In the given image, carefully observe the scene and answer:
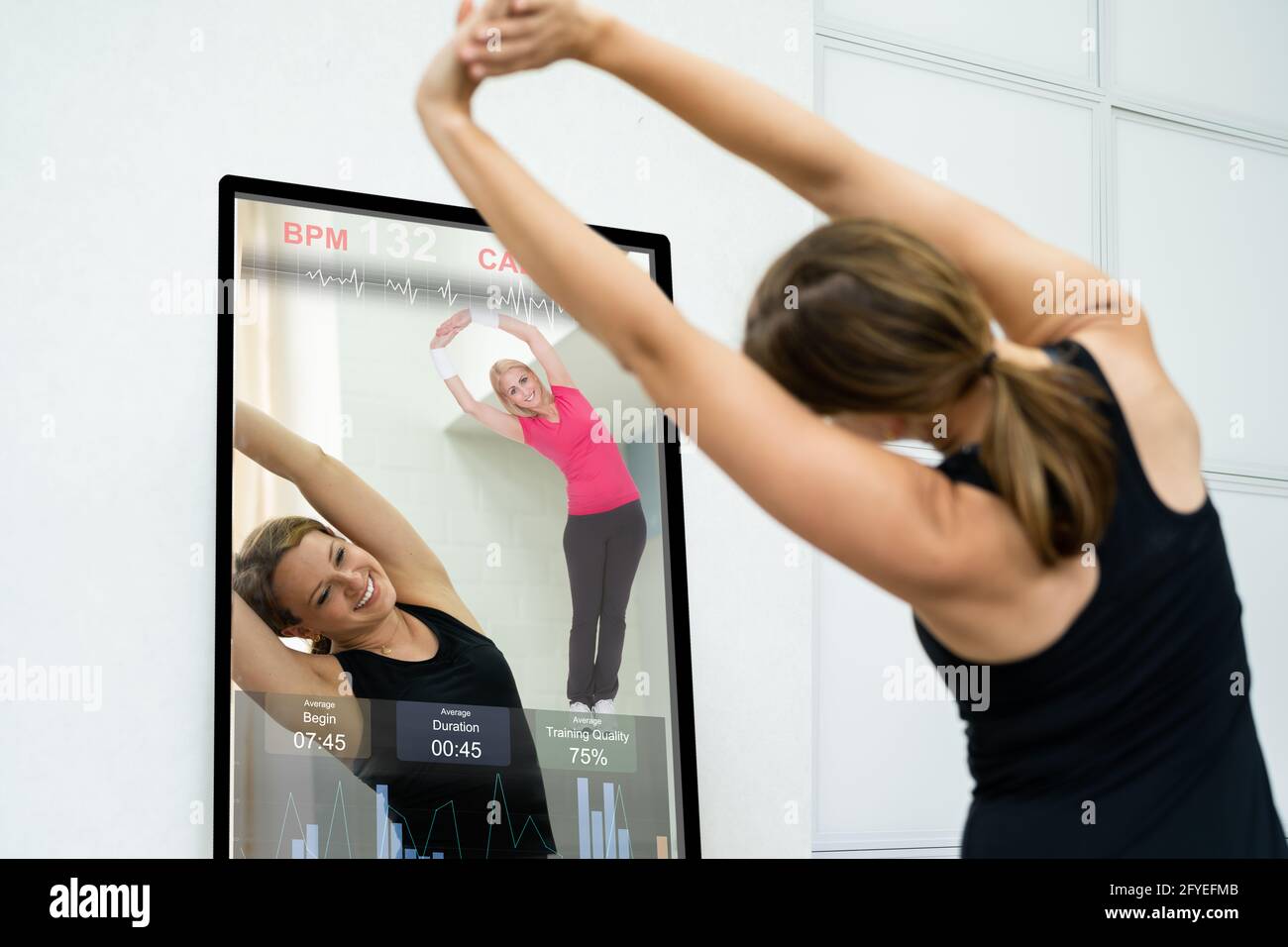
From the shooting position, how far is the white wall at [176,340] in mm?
2340

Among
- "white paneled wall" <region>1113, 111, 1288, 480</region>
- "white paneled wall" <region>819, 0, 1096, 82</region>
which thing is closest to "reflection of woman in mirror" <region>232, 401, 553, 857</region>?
"white paneled wall" <region>819, 0, 1096, 82</region>

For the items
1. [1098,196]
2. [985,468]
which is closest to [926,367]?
[985,468]

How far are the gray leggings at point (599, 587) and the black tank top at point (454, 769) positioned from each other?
0.47 ft

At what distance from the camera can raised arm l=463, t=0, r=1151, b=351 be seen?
3.16 ft

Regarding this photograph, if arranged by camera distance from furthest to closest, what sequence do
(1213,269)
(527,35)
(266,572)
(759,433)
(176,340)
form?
1. (1213,269)
2. (176,340)
3. (266,572)
4. (527,35)
5. (759,433)

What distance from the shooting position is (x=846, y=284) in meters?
0.85

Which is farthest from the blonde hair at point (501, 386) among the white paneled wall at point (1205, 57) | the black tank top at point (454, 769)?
the white paneled wall at point (1205, 57)

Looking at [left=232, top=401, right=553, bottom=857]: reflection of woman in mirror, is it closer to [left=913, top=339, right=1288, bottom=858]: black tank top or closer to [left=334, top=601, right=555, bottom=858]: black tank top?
[left=334, top=601, right=555, bottom=858]: black tank top

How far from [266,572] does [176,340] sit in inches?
20.9

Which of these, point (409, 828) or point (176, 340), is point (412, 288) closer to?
point (176, 340)

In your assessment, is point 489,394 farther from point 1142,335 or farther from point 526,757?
point 1142,335

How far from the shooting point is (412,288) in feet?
8.49

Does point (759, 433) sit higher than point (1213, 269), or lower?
lower

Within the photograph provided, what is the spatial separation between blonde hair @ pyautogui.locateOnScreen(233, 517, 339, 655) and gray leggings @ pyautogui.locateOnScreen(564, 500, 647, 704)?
49cm
